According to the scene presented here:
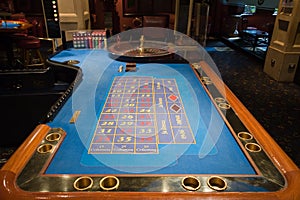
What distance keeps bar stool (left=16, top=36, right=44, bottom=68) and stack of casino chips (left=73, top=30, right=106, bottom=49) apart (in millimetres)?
1698

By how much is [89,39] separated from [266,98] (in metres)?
2.94

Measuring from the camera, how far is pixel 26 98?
2.94 metres

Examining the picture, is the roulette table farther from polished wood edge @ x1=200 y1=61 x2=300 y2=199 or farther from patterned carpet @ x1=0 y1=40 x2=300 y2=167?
patterned carpet @ x1=0 y1=40 x2=300 y2=167

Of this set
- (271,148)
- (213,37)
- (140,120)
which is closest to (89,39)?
(140,120)

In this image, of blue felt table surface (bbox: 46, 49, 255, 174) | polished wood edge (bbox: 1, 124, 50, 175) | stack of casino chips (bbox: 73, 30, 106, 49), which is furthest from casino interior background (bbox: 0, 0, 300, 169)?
polished wood edge (bbox: 1, 124, 50, 175)

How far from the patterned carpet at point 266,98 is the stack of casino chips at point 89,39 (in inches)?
62.5

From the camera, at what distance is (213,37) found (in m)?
9.77

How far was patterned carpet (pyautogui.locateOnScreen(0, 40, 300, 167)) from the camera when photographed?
2.93m

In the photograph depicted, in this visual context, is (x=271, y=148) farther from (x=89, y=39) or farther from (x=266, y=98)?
(x=266, y=98)

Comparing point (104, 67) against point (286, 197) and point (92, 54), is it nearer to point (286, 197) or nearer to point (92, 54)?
point (92, 54)

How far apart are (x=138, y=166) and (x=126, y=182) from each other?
0.13m

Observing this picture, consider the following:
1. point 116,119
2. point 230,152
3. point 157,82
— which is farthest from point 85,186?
point 157,82

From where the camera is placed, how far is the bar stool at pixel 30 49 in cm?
459

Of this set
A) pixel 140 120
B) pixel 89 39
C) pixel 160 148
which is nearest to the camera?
pixel 160 148
